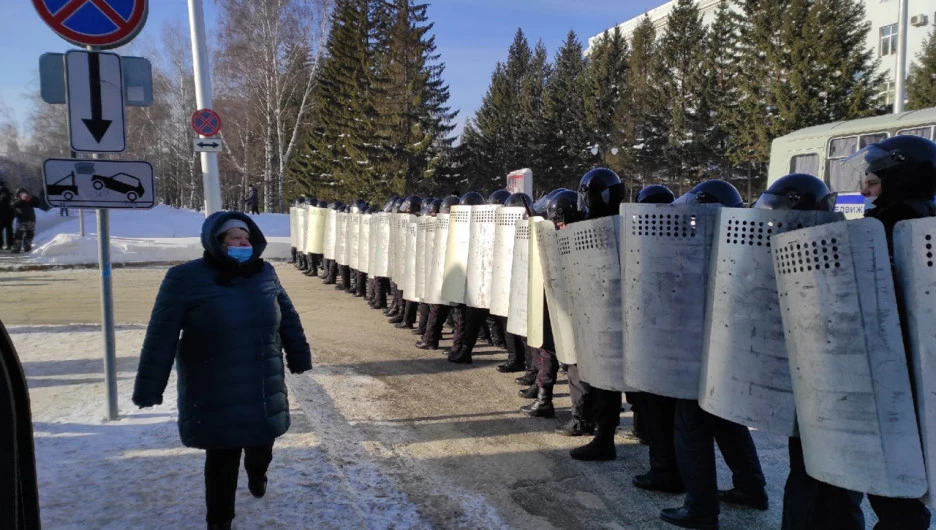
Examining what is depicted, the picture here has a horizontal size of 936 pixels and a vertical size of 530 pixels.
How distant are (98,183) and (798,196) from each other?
447cm

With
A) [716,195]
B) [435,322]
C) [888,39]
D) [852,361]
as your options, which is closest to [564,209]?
[716,195]

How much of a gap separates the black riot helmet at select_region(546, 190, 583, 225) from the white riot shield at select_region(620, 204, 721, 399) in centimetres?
143

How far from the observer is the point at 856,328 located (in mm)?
2395

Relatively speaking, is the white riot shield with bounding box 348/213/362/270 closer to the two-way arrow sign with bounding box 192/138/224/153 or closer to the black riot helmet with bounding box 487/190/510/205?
the two-way arrow sign with bounding box 192/138/224/153

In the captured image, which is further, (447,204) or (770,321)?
(447,204)

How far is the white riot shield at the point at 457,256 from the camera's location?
7.37 meters

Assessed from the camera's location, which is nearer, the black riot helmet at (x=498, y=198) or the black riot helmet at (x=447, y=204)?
the black riot helmet at (x=498, y=198)

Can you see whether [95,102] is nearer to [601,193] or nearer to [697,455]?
[601,193]

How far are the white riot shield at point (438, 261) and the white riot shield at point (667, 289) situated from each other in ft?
14.0

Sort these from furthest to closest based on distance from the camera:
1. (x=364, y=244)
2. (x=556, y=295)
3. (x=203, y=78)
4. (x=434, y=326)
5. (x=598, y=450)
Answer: (x=364, y=244) → (x=203, y=78) → (x=434, y=326) → (x=556, y=295) → (x=598, y=450)

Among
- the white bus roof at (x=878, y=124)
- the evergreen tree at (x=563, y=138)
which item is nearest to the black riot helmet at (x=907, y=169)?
the white bus roof at (x=878, y=124)

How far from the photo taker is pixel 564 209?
5.17 metres

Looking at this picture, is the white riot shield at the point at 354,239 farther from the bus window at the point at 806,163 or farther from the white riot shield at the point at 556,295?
the bus window at the point at 806,163

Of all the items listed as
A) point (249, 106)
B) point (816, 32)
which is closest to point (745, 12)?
point (816, 32)
